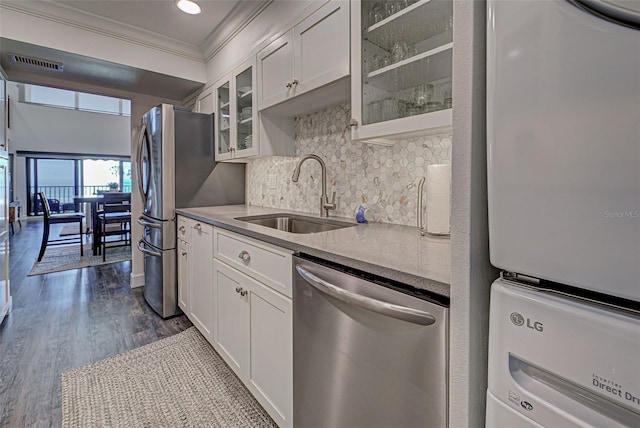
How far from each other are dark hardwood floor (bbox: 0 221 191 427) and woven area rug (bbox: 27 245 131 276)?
248mm

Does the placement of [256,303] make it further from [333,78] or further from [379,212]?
[333,78]

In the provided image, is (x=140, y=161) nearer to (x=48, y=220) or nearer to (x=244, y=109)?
(x=244, y=109)

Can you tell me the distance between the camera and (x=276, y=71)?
196 cm

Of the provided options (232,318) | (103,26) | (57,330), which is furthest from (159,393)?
(103,26)

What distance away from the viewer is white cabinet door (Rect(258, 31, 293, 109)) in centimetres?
183

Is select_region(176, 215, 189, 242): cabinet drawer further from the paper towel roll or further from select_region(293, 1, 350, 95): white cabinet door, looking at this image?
the paper towel roll

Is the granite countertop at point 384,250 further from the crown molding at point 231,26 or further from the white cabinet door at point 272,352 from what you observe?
the crown molding at point 231,26

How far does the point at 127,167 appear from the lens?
10.3 m

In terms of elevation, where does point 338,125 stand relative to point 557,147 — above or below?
above

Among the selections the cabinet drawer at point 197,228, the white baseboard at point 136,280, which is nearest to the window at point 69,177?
the white baseboard at point 136,280

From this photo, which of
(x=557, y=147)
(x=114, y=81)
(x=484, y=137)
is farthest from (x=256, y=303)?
(x=114, y=81)

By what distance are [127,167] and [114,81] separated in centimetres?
854

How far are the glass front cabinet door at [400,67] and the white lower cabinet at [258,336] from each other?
2.35ft

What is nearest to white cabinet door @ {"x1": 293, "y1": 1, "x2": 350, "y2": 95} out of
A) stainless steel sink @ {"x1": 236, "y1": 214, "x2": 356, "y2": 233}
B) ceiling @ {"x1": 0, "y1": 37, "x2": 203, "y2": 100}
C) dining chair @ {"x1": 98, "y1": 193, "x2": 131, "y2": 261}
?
stainless steel sink @ {"x1": 236, "y1": 214, "x2": 356, "y2": 233}
